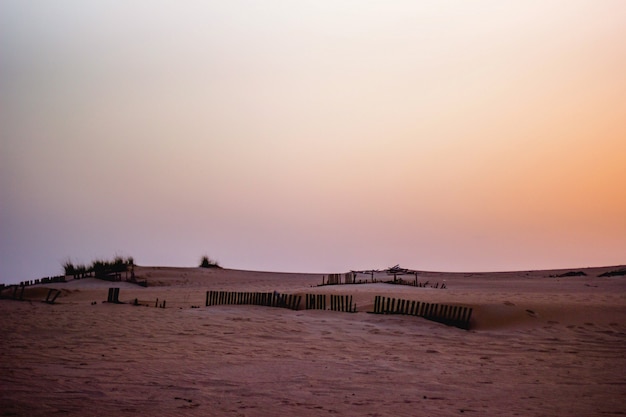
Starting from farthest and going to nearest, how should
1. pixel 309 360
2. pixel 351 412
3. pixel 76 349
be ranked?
pixel 76 349
pixel 309 360
pixel 351 412

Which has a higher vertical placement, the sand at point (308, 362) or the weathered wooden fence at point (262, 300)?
the weathered wooden fence at point (262, 300)

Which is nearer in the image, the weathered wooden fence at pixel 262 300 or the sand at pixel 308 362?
the sand at pixel 308 362

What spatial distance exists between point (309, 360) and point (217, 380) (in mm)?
2505

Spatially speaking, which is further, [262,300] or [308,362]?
[262,300]

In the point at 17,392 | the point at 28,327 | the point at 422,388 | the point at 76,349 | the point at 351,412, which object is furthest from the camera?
the point at 28,327

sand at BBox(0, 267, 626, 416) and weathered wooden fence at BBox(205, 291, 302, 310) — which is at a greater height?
weathered wooden fence at BBox(205, 291, 302, 310)

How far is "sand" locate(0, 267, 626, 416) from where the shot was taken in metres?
7.82

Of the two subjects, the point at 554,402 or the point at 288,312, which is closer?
the point at 554,402

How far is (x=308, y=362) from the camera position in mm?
11125

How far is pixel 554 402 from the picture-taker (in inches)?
324

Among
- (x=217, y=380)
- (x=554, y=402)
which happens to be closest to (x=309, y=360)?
(x=217, y=380)

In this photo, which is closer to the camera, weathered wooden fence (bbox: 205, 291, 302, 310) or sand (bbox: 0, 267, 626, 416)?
sand (bbox: 0, 267, 626, 416)

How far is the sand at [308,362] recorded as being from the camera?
308 inches

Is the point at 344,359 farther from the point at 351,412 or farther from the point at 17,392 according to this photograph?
the point at 17,392
